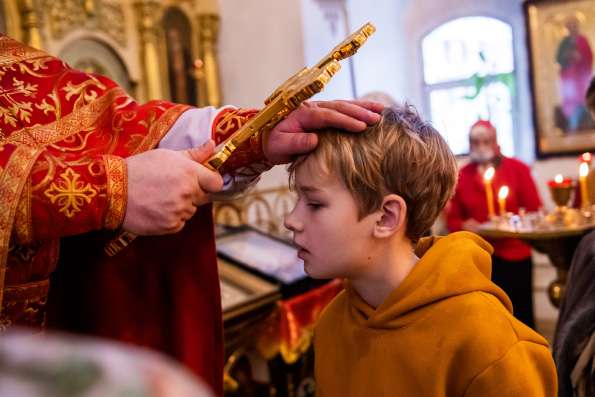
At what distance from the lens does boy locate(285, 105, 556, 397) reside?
1305 millimetres

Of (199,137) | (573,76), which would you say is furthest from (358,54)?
(199,137)

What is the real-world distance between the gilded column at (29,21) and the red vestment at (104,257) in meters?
4.11

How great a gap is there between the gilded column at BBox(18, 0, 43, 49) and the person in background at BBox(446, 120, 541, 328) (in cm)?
363

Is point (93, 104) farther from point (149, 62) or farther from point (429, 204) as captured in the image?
point (149, 62)

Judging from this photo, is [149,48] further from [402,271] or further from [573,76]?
[402,271]

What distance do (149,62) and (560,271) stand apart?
14.4 feet

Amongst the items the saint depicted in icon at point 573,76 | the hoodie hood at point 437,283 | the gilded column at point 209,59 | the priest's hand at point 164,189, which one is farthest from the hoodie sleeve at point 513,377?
the saint depicted in icon at point 573,76

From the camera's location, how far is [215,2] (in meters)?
7.41

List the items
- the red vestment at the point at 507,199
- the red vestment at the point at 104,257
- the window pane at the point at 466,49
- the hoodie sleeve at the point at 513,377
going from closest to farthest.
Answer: the hoodie sleeve at the point at 513,377 → the red vestment at the point at 104,257 → the red vestment at the point at 507,199 → the window pane at the point at 466,49

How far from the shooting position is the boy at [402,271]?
130 cm

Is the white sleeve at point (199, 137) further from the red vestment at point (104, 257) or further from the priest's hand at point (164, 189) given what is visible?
the priest's hand at point (164, 189)

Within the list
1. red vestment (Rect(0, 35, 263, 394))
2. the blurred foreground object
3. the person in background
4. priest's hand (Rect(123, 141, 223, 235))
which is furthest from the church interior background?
the blurred foreground object

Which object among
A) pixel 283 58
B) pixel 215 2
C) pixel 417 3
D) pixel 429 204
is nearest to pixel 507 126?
pixel 417 3

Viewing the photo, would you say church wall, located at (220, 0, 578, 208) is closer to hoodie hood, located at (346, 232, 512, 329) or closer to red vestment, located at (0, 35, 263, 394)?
red vestment, located at (0, 35, 263, 394)
